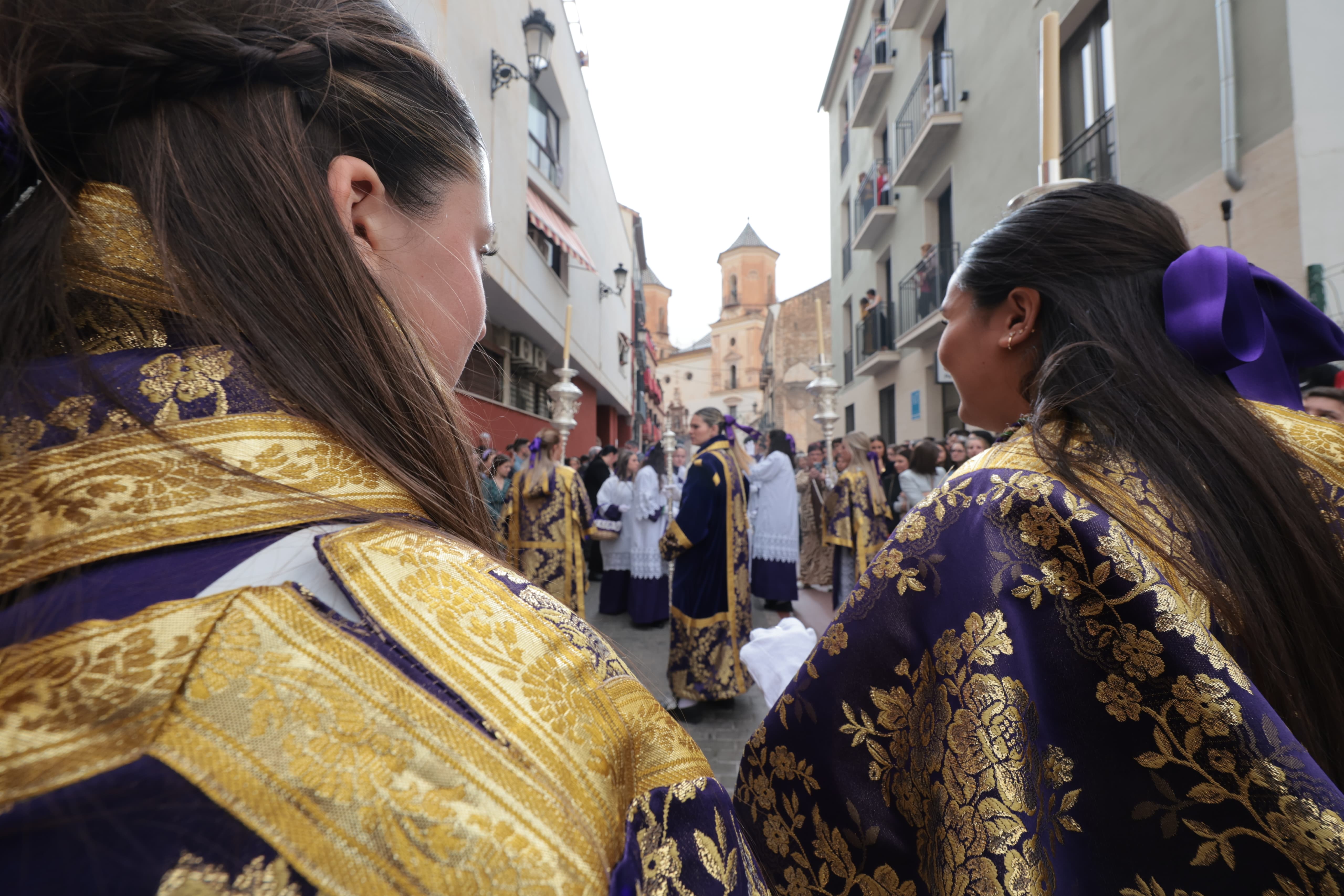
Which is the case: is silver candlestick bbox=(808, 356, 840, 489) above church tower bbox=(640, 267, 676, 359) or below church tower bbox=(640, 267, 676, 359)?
below

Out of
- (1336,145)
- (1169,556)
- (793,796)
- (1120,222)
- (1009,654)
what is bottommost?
(793,796)

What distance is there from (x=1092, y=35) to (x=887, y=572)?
9.16 m

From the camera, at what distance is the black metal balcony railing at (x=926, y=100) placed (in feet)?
35.4

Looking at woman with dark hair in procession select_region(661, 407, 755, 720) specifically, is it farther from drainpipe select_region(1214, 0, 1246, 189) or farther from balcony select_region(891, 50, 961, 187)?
balcony select_region(891, 50, 961, 187)

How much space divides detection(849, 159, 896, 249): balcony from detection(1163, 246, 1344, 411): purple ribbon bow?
45.3 feet

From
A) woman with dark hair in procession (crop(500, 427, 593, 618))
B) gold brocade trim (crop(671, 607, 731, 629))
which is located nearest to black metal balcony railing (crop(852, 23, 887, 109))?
woman with dark hair in procession (crop(500, 427, 593, 618))

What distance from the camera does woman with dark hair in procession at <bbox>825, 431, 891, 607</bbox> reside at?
6188 millimetres

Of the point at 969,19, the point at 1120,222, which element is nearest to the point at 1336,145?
the point at 1120,222

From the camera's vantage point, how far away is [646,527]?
25.1 ft

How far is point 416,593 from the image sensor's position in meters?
0.48

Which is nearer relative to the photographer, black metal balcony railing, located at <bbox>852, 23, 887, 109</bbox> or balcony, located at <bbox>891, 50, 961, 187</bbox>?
balcony, located at <bbox>891, 50, 961, 187</bbox>

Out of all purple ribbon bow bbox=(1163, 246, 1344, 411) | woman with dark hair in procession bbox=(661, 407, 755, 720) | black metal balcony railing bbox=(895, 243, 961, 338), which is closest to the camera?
purple ribbon bow bbox=(1163, 246, 1344, 411)

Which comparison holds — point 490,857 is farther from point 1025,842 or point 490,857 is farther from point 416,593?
point 1025,842

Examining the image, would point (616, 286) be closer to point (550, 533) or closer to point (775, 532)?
point (775, 532)
